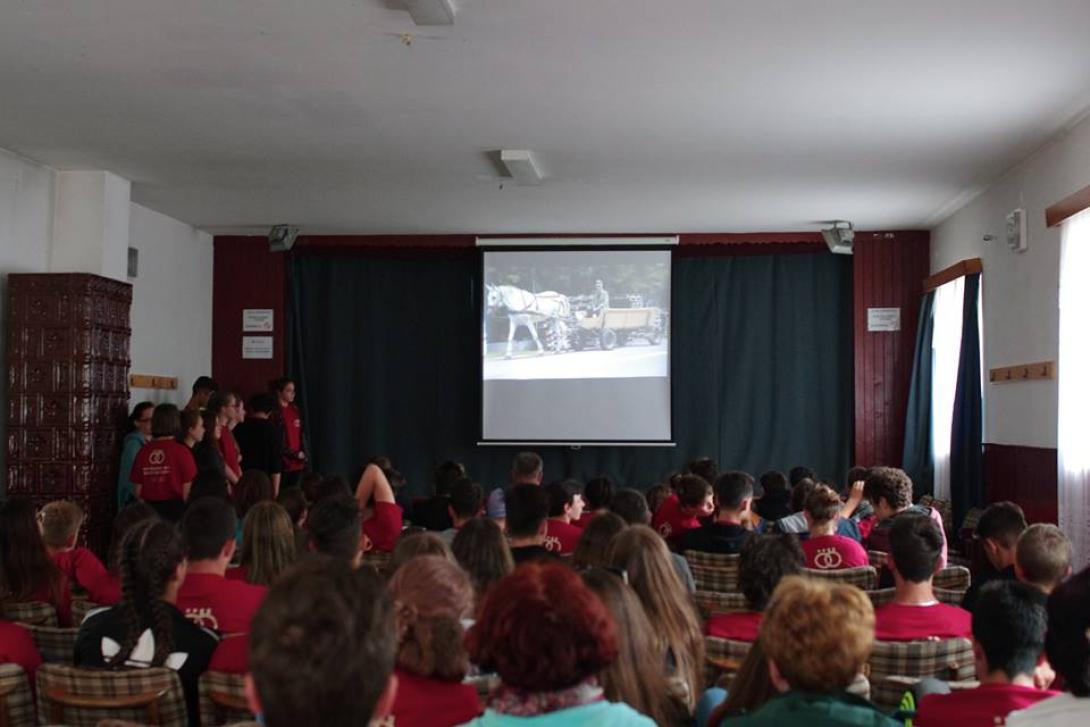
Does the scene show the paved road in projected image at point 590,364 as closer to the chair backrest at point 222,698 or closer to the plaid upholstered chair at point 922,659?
the plaid upholstered chair at point 922,659

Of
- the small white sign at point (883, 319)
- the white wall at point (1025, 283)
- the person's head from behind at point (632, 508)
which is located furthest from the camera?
the small white sign at point (883, 319)

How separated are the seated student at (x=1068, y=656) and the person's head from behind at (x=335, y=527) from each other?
2.52 metres

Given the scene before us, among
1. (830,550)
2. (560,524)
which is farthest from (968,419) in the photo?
(560,524)

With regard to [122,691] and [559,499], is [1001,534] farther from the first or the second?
[122,691]

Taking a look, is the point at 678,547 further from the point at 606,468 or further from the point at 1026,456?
the point at 606,468

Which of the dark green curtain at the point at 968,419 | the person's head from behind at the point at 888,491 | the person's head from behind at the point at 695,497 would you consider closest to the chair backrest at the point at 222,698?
the person's head from behind at the point at 695,497

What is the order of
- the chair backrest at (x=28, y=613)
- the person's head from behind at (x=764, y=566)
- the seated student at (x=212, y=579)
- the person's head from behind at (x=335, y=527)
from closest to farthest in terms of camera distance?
1. the person's head from behind at (x=764, y=566)
2. the seated student at (x=212, y=579)
3. the chair backrest at (x=28, y=613)
4. the person's head from behind at (x=335, y=527)

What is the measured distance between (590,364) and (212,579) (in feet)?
25.3

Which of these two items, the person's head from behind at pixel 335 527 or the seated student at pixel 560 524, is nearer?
the person's head from behind at pixel 335 527

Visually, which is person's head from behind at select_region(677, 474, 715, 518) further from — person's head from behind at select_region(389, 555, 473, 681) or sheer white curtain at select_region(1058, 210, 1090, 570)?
person's head from behind at select_region(389, 555, 473, 681)

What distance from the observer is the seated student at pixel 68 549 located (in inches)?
172

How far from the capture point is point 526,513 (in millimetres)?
4484

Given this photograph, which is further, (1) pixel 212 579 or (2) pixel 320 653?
(1) pixel 212 579

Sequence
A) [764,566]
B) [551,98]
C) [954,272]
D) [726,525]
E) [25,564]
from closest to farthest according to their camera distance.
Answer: [764,566] → [25,564] → [726,525] → [551,98] → [954,272]
